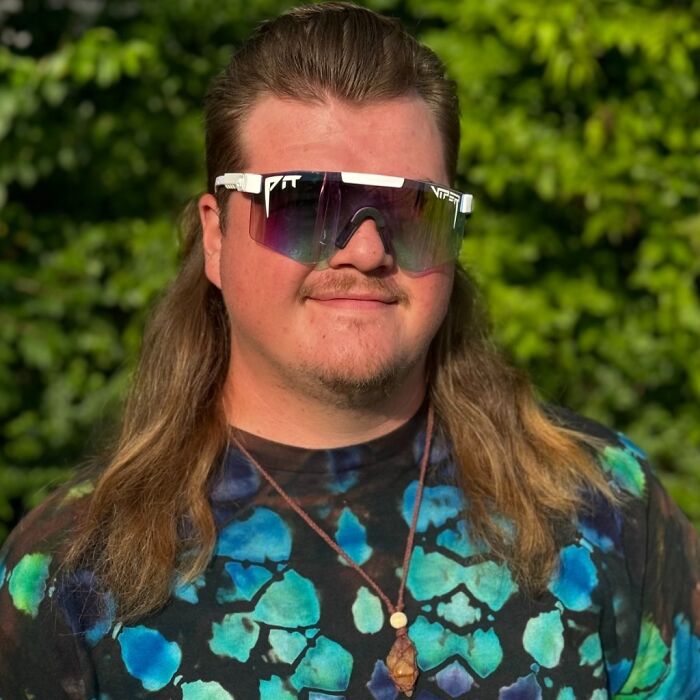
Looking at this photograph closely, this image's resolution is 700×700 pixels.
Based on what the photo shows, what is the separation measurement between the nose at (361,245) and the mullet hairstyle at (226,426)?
0.22 metres

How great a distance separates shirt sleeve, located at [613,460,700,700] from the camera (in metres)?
1.99

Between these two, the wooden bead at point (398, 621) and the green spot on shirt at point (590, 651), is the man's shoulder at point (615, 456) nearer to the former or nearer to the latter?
the green spot on shirt at point (590, 651)

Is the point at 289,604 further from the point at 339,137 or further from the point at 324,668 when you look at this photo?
the point at 339,137

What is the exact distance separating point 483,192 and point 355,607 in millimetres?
1977

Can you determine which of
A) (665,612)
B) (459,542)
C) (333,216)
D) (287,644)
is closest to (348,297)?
(333,216)

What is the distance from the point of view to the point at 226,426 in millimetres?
2061

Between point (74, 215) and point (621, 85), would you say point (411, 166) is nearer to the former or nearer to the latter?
point (621, 85)

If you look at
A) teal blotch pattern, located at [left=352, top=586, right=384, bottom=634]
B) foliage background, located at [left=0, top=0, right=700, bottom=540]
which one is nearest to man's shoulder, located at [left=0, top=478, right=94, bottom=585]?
teal blotch pattern, located at [left=352, top=586, right=384, bottom=634]

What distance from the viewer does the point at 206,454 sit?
6.55 ft

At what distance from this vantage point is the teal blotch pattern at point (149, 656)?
1.76 meters

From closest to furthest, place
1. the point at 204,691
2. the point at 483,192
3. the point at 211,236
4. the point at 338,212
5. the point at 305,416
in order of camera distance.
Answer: the point at 204,691 → the point at 338,212 → the point at 305,416 → the point at 211,236 → the point at 483,192

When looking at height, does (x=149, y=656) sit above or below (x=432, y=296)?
below

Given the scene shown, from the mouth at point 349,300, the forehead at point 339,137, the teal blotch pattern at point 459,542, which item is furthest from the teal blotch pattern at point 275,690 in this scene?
the forehead at point 339,137

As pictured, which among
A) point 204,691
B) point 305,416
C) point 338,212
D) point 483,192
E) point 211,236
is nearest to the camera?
point 204,691
